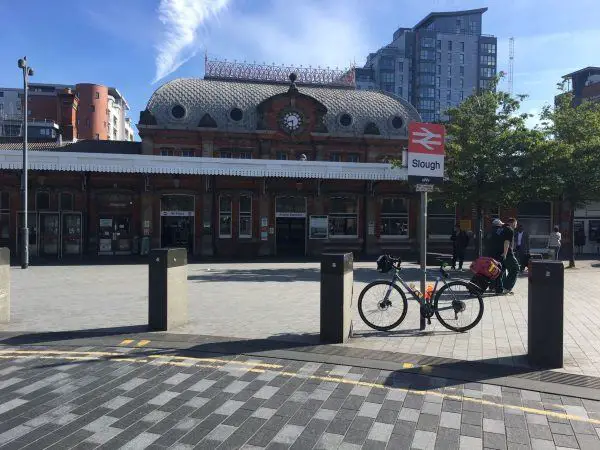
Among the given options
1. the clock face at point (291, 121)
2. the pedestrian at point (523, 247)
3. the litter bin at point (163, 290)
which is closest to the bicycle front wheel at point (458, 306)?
the litter bin at point (163, 290)

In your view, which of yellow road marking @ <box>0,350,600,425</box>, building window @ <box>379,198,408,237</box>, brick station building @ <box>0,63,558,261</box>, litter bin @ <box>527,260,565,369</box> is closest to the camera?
yellow road marking @ <box>0,350,600,425</box>

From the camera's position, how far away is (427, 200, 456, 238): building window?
A: 26.8 metres

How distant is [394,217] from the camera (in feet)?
87.5

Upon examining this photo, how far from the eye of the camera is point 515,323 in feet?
26.1

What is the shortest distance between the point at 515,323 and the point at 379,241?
18166 millimetres

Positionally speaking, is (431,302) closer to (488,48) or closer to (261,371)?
(261,371)

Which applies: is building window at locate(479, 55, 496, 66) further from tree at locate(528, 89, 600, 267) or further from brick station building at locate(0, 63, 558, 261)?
tree at locate(528, 89, 600, 267)

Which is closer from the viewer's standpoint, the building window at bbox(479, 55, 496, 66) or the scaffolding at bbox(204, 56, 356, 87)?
the scaffolding at bbox(204, 56, 356, 87)

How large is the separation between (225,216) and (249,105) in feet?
23.1

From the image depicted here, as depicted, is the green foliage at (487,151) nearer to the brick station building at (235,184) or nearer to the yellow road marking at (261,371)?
the brick station building at (235,184)

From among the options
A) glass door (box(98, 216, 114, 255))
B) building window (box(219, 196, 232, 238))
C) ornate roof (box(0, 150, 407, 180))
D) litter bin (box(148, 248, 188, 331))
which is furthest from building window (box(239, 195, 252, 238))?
litter bin (box(148, 248, 188, 331))

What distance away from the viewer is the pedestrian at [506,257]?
11.1 meters

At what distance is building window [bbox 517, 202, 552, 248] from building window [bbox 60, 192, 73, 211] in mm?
23743

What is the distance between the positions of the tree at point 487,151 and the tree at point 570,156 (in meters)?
0.59
